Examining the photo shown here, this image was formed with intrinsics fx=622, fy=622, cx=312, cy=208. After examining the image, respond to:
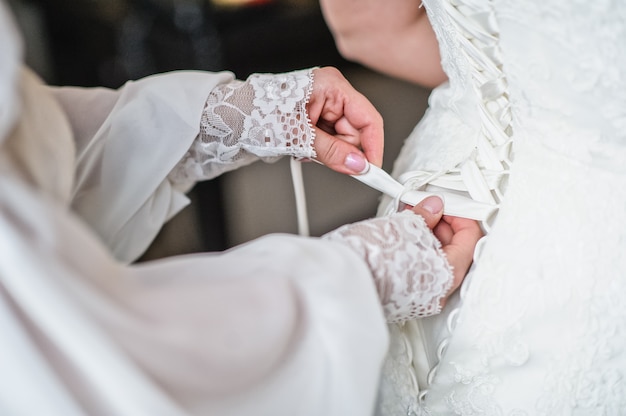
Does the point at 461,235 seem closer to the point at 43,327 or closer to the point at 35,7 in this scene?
the point at 43,327

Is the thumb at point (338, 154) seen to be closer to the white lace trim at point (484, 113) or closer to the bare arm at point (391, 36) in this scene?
the white lace trim at point (484, 113)

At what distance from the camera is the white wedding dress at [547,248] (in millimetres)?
509

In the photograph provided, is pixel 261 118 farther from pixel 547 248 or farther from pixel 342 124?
pixel 547 248

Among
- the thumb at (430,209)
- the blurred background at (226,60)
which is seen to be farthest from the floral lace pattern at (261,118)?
the blurred background at (226,60)

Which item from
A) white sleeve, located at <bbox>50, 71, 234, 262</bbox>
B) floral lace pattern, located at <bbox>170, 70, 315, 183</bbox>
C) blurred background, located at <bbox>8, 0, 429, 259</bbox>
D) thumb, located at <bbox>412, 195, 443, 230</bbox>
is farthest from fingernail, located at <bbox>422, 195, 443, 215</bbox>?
blurred background, located at <bbox>8, 0, 429, 259</bbox>

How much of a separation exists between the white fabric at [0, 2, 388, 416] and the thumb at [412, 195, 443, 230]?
4.9 inches

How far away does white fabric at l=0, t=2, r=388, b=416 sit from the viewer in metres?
0.33

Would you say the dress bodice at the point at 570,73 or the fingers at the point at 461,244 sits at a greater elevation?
the dress bodice at the point at 570,73

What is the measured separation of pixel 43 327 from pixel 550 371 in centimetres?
41

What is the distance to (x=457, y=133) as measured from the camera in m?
0.66

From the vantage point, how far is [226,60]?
1.67m

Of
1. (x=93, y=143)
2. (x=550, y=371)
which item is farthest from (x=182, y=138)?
(x=550, y=371)

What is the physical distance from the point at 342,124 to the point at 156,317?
1.16 feet

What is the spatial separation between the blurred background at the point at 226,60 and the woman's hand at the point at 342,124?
780 millimetres
